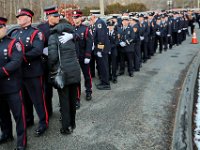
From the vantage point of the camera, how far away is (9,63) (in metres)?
4.78

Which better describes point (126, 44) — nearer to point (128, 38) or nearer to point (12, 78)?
point (128, 38)

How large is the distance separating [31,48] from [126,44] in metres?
5.39

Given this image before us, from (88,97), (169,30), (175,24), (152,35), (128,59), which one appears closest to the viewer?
(88,97)

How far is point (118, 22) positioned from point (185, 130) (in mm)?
6317

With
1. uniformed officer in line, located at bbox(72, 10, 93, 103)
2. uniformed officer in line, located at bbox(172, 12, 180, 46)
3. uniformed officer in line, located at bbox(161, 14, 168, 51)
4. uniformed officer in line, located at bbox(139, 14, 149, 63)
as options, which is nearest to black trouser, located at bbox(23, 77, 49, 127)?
uniformed officer in line, located at bbox(72, 10, 93, 103)

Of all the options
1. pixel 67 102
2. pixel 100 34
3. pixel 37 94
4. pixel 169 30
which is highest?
pixel 100 34

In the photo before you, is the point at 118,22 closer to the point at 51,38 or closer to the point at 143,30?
the point at 143,30

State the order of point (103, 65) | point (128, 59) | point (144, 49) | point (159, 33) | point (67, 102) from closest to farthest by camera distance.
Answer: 1. point (67, 102)
2. point (103, 65)
3. point (128, 59)
4. point (144, 49)
5. point (159, 33)

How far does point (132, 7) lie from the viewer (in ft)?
172

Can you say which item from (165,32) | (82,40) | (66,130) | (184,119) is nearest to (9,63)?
(66,130)

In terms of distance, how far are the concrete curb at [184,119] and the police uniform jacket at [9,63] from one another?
93.7 inches

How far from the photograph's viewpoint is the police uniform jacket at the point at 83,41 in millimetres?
7262

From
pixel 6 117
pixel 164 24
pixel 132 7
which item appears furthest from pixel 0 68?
pixel 132 7

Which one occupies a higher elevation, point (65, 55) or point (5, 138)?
point (65, 55)
